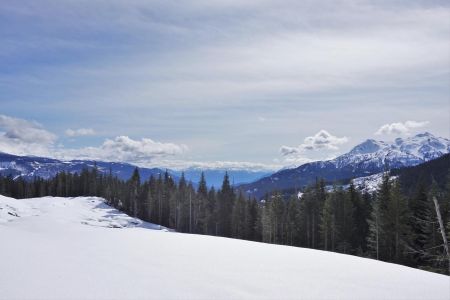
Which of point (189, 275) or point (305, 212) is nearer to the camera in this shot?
point (189, 275)

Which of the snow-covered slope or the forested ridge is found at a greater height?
the snow-covered slope

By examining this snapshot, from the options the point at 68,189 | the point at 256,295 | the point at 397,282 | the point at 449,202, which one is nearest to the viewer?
the point at 256,295

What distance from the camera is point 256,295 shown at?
8.82 meters

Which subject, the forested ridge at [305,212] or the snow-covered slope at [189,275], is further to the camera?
the forested ridge at [305,212]

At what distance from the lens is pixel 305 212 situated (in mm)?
71938

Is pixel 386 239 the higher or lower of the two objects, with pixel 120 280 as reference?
lower

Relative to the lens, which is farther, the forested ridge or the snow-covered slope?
the forested ridge

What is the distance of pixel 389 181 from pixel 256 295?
1940 inches

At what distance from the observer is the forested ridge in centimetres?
4750

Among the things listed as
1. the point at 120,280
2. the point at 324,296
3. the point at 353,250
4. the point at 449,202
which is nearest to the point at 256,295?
the point at 324,296

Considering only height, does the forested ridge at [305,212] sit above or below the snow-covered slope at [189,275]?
below

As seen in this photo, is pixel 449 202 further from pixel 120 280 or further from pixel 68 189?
pixel 68 189

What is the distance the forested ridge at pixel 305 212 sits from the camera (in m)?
47.5

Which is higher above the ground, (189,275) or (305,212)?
(189,275)
